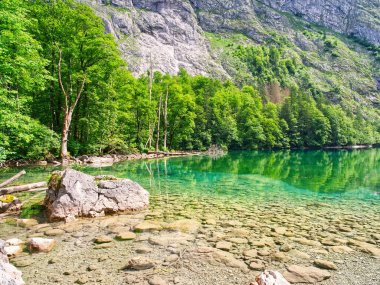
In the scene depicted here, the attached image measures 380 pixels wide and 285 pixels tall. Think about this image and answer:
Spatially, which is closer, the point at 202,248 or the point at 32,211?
the point at 202,248

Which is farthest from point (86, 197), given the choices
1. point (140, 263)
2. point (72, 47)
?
point (72, 47)

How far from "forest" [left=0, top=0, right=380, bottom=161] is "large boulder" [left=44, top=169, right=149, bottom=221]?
4246 mm

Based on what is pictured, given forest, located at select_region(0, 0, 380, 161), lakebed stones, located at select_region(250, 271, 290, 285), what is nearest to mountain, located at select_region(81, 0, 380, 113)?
forest, located at select_region(0, 0, 380, 161)

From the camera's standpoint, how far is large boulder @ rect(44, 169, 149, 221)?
10539 millimetres

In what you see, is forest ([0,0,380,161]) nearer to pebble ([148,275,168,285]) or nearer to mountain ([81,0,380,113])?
pebble ([148,275,168,285])

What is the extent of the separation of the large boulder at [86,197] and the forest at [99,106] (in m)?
4.25

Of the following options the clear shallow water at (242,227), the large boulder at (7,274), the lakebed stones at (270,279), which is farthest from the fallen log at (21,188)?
the lakebed stones at (270,279)

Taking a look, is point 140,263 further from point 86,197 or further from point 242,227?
point 86,197

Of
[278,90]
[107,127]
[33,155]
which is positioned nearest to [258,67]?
[278,90]

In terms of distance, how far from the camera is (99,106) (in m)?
33.3

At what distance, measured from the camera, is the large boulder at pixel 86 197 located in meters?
10.5

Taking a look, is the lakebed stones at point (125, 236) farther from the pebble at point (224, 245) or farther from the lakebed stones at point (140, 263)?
the pebble at point (224, 245)

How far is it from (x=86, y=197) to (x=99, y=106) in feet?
78.8

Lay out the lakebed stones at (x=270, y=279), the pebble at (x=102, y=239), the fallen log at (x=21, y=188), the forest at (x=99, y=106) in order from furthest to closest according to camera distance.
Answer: the forest at (x=99, y=106)
the fallen log at (x=21, y=188)
the pebble at (x=102, y=239)
the lakebed stones at (x=270, y=279)
